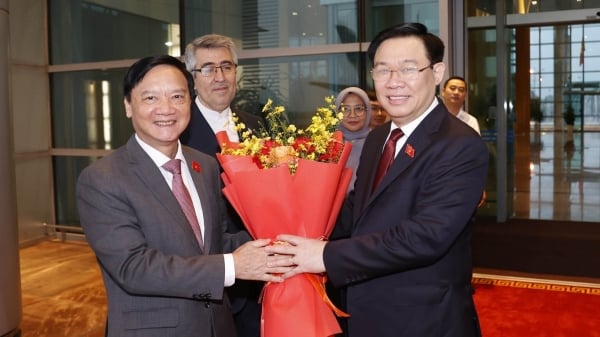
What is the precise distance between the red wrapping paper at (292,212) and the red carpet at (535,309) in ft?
8.89

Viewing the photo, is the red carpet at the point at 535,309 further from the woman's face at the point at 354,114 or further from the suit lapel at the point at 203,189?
the suit lapel at the point at 203,189

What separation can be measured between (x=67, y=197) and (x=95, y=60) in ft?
6.39

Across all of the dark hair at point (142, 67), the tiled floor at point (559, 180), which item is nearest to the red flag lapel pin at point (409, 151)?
the dark hair at point (142, 67)

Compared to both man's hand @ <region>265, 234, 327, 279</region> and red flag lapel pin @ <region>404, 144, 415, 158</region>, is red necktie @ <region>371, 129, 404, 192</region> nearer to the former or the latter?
red flag lapel pin @ <region>404, 144, 415, 158</region>

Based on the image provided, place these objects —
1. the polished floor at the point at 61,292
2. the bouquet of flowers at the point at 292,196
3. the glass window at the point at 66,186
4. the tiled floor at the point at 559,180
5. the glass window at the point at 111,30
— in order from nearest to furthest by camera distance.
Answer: the bouquet of flowers at the point at 292,196
the polished floor at the point at 61,292
the glass window at the point at 111,30
the glass window at the point at 66,186
the tiled floor at the point at 559,180

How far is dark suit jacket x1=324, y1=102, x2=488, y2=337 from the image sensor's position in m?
1.88

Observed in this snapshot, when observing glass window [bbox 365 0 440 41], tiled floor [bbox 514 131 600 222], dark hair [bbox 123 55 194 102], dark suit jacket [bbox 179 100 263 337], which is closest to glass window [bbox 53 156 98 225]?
glass window [bbox 365 0 440 41]

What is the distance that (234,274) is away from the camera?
1.94 metres

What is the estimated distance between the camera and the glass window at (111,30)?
305 inches

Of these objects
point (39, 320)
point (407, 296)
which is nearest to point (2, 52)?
point (39, 320)

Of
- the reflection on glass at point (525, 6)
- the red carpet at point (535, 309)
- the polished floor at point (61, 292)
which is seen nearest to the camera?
the red carpet at point (535, 309)

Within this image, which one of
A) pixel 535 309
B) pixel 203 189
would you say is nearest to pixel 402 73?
pixel 203 189

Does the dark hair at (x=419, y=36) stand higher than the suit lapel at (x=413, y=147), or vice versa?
the dark hair at (x=419, y=36)

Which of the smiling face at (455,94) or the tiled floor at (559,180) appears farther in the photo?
the tiled floor at (559,180)
